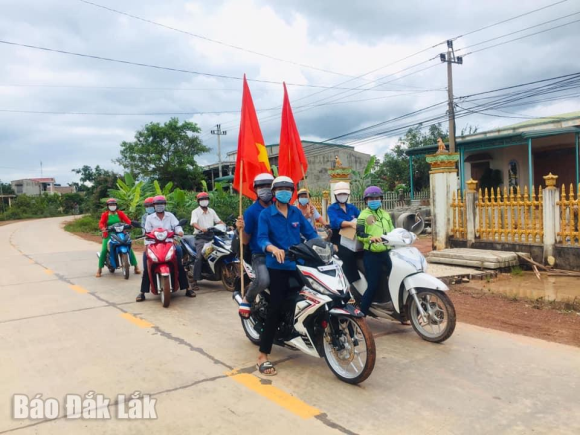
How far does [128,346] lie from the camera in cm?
520

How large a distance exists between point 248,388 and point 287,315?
0.77m

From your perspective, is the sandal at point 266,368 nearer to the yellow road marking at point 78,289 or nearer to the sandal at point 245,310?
the sandal at point 245,310

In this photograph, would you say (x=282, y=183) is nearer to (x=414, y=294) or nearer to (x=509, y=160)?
(x=414, y=294)

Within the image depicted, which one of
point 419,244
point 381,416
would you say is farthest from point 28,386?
point 419,244

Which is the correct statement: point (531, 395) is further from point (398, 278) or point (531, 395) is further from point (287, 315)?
point (287, 315)

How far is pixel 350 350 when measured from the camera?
13.3 feet

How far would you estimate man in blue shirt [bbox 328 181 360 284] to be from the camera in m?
5.75

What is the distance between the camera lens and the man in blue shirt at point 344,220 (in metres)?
5.75

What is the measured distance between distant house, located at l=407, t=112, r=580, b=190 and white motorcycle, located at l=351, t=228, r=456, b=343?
14.3 m

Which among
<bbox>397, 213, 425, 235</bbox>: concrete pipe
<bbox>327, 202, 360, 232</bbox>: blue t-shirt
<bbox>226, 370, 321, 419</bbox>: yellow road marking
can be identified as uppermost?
<bbox>327, 202, 360, 232</bbox>: blue t-shirt

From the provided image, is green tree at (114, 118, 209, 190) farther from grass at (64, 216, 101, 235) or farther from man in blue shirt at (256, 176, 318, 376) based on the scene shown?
man in blue shirt at (256, 176, 318, 376)

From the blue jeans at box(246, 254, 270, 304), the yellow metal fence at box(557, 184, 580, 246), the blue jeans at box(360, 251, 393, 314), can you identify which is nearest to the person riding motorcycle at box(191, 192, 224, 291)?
the blue jeans at box(360, 251, 393, 314)

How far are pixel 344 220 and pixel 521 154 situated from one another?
53.4 ft

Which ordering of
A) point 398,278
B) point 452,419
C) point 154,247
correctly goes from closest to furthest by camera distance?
point 452,419, point 398,278, point 154,247
